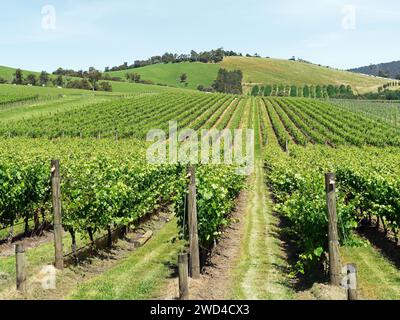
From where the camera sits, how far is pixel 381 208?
15836 millimetres

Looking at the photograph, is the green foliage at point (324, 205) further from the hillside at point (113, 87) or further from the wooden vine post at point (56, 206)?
the hillside at point (113, 87)

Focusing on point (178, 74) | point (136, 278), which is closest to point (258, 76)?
point (178, 74)

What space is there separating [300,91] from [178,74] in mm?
53258

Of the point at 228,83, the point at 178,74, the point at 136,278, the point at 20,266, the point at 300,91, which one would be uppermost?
the point at 178,74

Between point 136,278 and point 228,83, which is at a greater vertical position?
point 228,83

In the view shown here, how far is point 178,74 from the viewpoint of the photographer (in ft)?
614

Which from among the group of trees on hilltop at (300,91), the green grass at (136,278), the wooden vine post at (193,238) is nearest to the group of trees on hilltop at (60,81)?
A: the group of trees on hilltop at (300,91)

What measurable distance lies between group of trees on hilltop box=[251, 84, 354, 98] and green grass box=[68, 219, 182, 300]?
129965 millimetres

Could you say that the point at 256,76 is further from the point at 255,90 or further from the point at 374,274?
the point at 374,274

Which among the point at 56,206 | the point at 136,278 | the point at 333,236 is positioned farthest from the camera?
the point at 136,278

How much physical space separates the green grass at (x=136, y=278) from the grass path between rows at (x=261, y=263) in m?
2.03

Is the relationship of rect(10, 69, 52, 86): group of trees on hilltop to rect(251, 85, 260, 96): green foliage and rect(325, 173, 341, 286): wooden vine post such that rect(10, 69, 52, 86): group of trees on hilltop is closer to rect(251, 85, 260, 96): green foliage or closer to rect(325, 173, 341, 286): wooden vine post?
rect(251, 85, 260, 96): green foliage

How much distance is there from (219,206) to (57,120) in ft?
193
